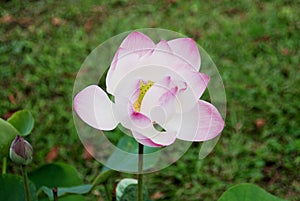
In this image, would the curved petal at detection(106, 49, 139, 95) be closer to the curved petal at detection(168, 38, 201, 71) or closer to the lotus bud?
the curved petal at detection(168, 38, 201, 71)

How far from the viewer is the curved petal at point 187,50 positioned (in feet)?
2.63

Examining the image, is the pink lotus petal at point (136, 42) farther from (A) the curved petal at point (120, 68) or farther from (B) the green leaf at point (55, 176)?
(B) the green leaf at point (55, 176)

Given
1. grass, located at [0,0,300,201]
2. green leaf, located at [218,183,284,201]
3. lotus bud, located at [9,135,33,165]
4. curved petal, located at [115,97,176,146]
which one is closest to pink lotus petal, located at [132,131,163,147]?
curved petal, located at [115,97,176,146]

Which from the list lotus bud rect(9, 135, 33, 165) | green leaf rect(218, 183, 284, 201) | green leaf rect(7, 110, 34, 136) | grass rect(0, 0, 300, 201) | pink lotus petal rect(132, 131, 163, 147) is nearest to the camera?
pink lotus petal rect(132, 131, 163, 147)

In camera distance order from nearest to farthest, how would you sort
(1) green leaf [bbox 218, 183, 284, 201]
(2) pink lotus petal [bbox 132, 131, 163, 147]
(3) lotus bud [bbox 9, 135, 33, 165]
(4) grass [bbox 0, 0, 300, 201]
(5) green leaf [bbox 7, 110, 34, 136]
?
(2) pink lotus petal [bbox 132, 131, 163, 147], (3) lotus bud [bbox 9, 135, 33, 165], (1) green leaf [bbox 218, 183, 284, 201], (5) green leaf [bbox 7, 110, 34, 136], (4) grass [bbox 0, 0, 300, 201]

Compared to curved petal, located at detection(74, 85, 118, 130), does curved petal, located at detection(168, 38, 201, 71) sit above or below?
above

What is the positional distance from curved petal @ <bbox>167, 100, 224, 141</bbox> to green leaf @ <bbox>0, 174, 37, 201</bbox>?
0.55 meters

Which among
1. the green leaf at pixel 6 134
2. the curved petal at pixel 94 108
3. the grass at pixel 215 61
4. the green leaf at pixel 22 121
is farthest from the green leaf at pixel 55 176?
the curved petal at pixel 94 108

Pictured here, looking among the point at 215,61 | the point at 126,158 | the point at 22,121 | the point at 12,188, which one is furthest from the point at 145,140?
the point at 215,61

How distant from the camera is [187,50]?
802 mm

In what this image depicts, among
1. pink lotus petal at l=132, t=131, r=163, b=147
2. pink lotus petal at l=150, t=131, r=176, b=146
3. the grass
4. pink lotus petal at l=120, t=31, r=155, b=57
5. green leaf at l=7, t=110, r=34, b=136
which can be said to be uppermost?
pink lotus petal at l=120, t=31, r=155, b=57

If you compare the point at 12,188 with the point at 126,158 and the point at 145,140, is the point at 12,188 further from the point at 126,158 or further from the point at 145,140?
the point at 145,140

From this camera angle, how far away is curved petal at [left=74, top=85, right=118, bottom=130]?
76 cm

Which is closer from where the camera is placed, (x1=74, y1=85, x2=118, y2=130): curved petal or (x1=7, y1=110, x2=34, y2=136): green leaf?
(x1=74, y1=85, x2=118, y2=130): curved petal
